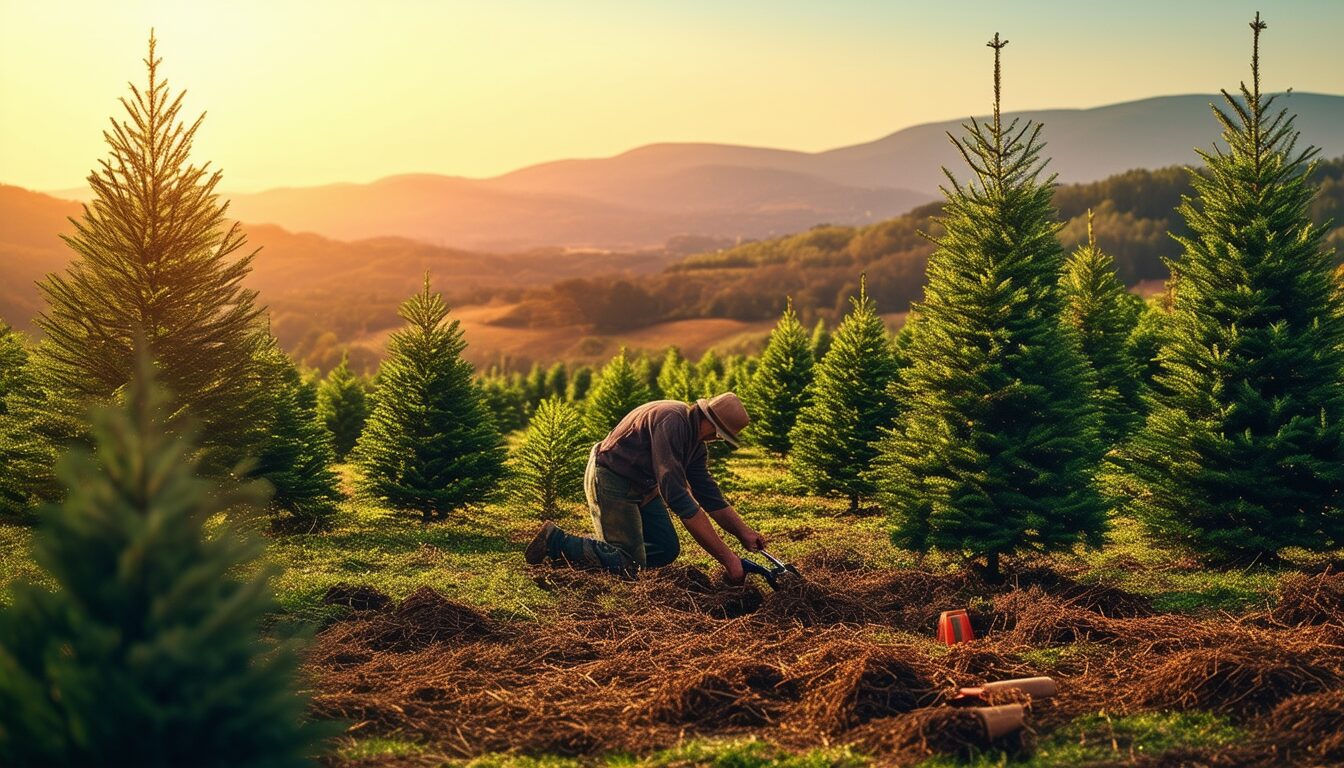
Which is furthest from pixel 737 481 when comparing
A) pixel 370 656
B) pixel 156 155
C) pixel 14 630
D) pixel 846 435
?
pixel 14 630

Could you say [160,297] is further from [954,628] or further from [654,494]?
[954,628]

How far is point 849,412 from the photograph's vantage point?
810 inches

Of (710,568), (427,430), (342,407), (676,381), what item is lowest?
(676,381)

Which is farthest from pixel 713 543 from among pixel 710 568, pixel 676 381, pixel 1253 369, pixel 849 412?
pixel 676 381

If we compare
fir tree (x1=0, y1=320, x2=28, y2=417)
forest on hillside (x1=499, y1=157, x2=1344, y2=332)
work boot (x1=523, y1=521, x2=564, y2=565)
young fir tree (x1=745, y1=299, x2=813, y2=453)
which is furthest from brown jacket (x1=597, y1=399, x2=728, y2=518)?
forest on hillside (x1=499, y1=157, x2=1344, y2=332)

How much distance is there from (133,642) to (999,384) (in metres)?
10.1

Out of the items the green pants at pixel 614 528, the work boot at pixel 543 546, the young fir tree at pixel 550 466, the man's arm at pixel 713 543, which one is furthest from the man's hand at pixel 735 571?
the young fir tree at pixel 550 466

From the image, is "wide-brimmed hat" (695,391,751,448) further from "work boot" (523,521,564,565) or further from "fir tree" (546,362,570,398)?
"fir tree" (546,362,570,398)

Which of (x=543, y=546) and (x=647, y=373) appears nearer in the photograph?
(x=543, y=546)

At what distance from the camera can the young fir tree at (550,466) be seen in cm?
1892

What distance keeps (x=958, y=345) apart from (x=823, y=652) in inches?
231

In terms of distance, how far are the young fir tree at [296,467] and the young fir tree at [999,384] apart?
968 centimetres

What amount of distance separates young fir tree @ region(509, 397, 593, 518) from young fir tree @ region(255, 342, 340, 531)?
3.25 m

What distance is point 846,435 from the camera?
2053cm
